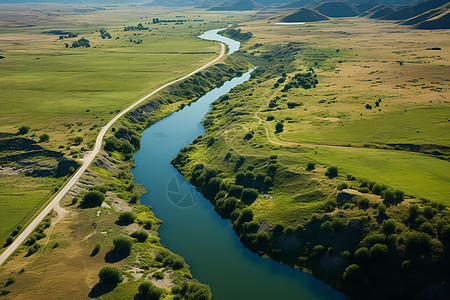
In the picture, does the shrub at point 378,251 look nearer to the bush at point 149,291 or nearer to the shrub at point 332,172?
the shrub at point 332,172

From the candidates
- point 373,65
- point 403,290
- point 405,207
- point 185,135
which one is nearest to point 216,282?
point 403,290

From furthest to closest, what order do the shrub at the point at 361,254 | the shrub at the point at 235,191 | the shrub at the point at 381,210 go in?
the shrub at the point at 235,191
the shrub at the point at 381,210
the shrub at the point at 361,254

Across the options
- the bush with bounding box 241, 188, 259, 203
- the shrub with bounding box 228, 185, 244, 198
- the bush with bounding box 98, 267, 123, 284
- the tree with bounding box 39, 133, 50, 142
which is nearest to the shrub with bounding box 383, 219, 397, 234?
the bush with bounding box 241, 188, 259, 203

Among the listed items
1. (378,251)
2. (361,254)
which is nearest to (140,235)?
(361,254)

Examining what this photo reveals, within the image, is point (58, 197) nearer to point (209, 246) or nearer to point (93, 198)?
point (93, 198)

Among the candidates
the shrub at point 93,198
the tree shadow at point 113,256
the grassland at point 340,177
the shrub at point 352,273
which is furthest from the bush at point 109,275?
the shrub at point 352,273

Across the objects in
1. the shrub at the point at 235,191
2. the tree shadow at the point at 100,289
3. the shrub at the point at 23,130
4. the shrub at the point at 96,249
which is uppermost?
the shrub at the point at 23,130

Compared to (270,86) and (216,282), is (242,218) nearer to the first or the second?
(216,282)

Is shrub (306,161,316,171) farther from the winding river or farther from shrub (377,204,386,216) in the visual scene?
the winding river
